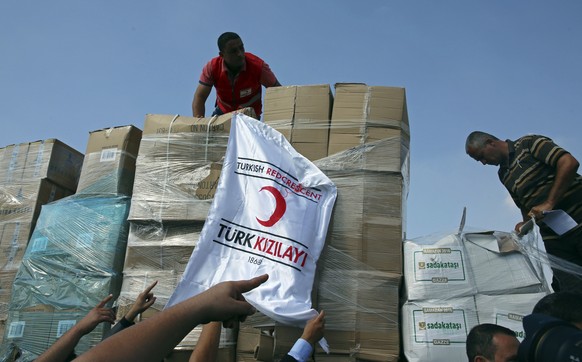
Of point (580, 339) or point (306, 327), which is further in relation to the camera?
point (306, 327)

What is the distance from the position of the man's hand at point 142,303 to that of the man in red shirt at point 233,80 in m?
1.75

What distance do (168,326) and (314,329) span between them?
1.83m

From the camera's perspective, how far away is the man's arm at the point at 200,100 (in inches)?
167

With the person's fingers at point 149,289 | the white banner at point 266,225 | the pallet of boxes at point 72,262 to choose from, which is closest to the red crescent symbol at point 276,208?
the white banner at point 266,225

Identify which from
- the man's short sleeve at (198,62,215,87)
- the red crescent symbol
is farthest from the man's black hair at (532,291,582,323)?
the man's short sleeve at (198,62,215,87)

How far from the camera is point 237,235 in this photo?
3037 millimetres

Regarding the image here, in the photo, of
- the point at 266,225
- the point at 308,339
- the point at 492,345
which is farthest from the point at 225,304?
the point at 266,225

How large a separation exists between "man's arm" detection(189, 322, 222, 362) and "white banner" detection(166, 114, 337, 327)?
253 mm

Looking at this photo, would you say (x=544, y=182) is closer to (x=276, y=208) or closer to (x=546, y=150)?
(x=546, y=150)

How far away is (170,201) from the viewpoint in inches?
134

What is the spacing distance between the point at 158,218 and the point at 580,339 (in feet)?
8.71

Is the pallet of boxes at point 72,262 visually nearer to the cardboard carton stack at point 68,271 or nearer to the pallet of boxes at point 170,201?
the cardboard carton stack at point 68,271

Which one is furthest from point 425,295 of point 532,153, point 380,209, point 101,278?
point 101,278

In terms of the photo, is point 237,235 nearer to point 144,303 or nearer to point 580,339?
point 144,303
